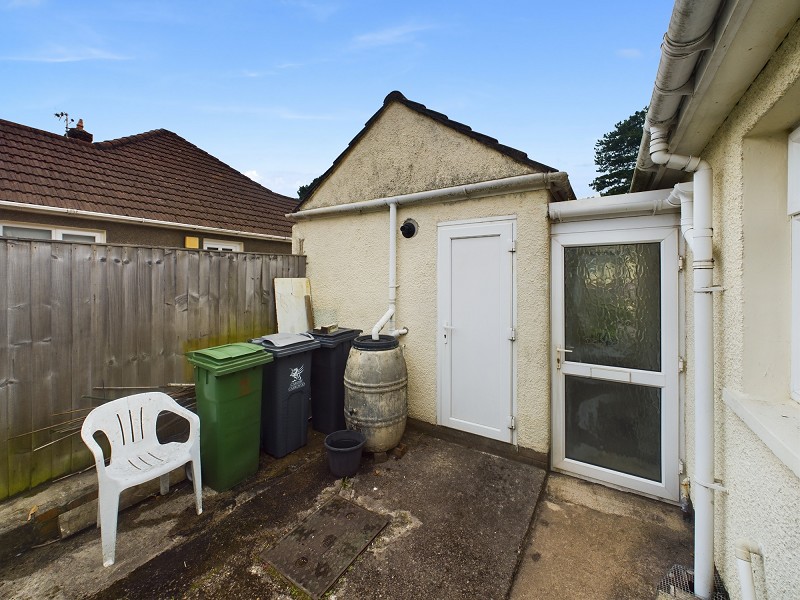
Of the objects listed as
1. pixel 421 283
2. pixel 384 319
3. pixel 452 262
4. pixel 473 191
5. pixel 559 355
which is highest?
pixel 473 191

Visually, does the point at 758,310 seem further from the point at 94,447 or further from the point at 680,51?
the point at 94,447

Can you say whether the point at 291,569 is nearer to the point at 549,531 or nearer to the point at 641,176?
the point at 549,531

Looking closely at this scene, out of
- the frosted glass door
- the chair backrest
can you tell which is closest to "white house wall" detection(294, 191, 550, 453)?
the frosted glass door

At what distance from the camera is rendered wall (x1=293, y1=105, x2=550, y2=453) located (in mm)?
4250

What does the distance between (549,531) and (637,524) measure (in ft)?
3.25

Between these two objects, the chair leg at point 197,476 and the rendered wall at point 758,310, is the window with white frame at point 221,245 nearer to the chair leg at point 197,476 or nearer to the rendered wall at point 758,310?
the chair leg at point 197,476

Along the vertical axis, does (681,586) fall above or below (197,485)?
below

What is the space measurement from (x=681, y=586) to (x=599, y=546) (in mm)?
614

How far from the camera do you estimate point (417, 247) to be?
203 inches

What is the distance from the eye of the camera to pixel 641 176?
3.62m

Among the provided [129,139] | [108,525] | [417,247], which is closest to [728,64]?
[417,247]

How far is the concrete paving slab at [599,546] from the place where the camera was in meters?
2.63

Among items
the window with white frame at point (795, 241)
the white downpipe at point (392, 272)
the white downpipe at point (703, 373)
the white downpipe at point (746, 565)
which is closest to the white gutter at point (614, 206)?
the white downpipe at point (703, 373)

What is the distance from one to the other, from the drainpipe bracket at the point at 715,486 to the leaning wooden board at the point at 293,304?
18.5 feet
